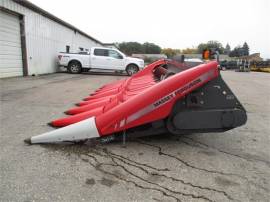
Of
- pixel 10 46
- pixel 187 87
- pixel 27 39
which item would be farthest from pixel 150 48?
pixel 187 87

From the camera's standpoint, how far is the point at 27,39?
1262 cm

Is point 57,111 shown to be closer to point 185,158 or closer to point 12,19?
point 185,158

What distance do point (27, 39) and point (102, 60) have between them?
471cm

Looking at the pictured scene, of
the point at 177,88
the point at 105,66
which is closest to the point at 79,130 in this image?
the point at 177,88

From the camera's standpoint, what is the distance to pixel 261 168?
2.48 metres

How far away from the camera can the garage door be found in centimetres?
1074

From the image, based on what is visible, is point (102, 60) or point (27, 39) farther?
point (102, 60)

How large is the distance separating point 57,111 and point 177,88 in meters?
2.99

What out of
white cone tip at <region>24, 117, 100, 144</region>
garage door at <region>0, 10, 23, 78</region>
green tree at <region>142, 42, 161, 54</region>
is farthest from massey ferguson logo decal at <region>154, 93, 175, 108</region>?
green tree at <region>142, 42, 161, 54</region>

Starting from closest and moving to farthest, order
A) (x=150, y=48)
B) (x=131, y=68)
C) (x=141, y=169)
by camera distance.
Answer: (x=141, y=169) → (x=131, y=68) → (x=150, y=48)

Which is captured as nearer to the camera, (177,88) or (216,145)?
(177,88)

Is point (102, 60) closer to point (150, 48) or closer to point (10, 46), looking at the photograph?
point (10, 46)

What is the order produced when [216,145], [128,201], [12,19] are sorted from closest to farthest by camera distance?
[128,201]
[216,145]
[12,19]

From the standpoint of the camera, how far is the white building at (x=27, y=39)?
10984 mm
